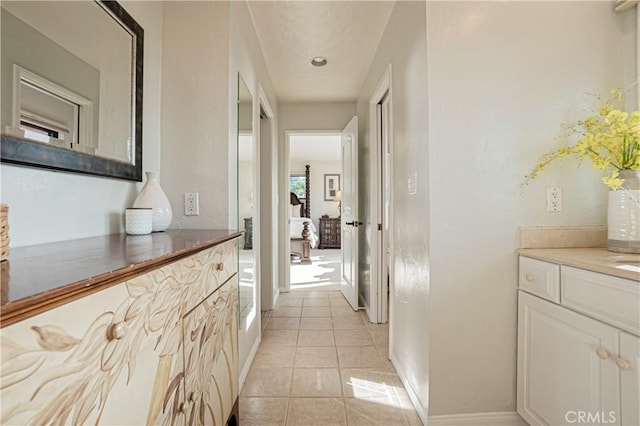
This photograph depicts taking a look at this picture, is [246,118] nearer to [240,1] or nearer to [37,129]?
[240,1]

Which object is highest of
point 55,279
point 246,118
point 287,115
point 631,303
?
point 287,115

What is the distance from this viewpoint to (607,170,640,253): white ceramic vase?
1260mm

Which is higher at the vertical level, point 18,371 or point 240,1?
point 240,1

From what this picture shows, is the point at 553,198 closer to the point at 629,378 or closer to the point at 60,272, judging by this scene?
the point at 629,378

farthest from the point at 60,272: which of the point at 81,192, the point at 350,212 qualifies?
the point at 350,212

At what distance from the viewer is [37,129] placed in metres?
0.92

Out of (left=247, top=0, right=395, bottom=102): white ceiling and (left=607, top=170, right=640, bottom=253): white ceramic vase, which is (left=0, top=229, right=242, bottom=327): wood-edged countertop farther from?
(left=247, top=0, right=395, bottom=102): white ceiling

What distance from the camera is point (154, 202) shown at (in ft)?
4.50

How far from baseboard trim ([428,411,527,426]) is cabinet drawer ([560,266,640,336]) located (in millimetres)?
702

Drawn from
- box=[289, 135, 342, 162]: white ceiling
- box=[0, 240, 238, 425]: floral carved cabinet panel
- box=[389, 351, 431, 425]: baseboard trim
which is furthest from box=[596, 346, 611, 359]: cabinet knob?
box=[289, 135, 342, 162]: white ceiling

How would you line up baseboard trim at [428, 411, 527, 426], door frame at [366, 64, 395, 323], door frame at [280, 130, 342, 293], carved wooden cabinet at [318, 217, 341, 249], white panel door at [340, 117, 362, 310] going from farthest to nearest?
carved wooden cabinet at [318, 217, 341, 249]
door frame at [280, 130, 342, 293]
white panel door at [340, 117, 362, 310]
door frame at [366, 64, 395, 323]
baseboard trim at [428, 411, 527, 426]

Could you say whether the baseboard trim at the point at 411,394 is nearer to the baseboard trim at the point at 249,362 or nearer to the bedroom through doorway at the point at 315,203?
the baseboard trim at the point at 249,362

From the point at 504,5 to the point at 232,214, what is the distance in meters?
1.81

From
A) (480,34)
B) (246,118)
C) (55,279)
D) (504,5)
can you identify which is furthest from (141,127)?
(504,5)
